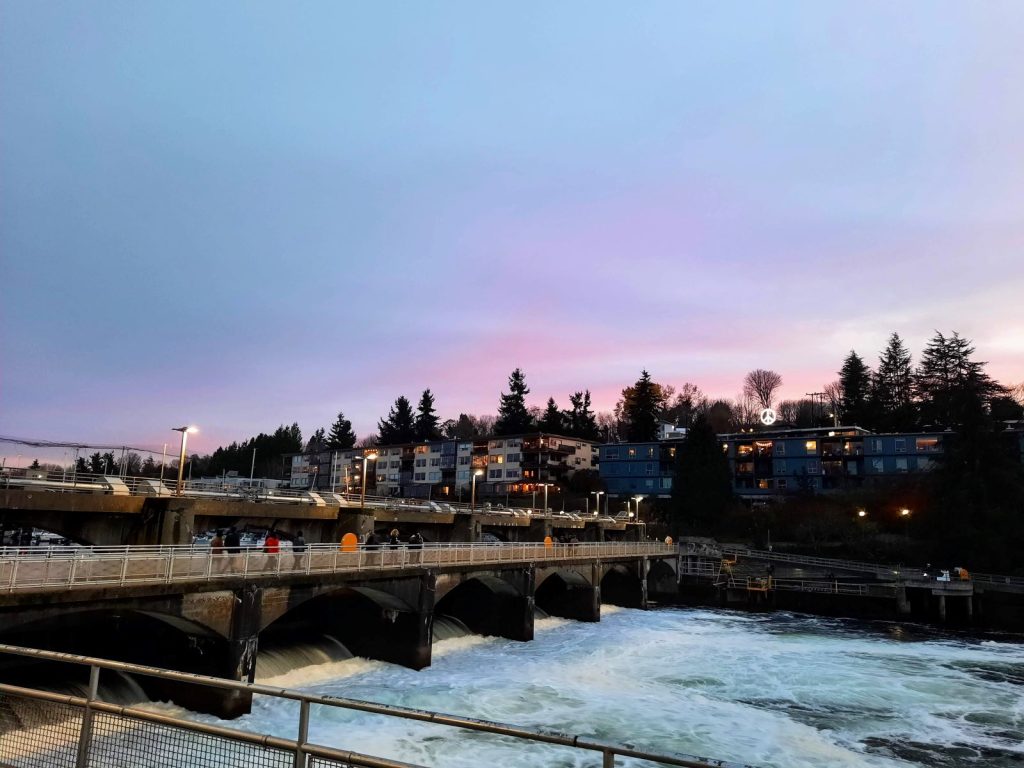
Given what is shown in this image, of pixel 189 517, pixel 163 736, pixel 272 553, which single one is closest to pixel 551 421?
pixel 189 517

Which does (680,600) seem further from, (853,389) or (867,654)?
(853,389)

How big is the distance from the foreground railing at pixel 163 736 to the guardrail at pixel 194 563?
10.1 meters

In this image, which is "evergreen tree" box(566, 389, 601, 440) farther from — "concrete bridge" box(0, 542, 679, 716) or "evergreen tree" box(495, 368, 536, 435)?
"concrete bridge" box(0, 542, 679, 716)

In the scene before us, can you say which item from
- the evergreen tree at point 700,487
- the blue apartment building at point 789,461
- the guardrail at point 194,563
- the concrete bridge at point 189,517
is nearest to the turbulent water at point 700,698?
the guardrail at point 194,563

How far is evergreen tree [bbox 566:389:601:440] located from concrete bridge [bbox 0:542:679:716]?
313ft

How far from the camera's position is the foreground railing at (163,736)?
17.2 ft

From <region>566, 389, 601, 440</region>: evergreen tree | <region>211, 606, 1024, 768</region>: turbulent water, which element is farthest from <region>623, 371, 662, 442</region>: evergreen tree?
<region>211, 606, 1024, 768</region>: turbulent water

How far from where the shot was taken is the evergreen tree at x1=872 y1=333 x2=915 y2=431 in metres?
104

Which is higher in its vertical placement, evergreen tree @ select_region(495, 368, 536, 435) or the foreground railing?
evergreen tree @ select_region(495, 368, 536, 435)

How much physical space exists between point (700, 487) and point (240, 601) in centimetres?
7711

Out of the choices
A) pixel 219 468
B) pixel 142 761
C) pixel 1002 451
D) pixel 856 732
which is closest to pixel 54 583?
pixel 142 761

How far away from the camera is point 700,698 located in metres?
28.1

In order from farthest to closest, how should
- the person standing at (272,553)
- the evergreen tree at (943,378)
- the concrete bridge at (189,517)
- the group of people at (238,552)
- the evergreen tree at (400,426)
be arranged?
the evergreen tree at (400,426)
the evergreen tree at (943,378)
the concrete bridge at (189,517)
the person standing at (272,553)
the group of people at (238,552)

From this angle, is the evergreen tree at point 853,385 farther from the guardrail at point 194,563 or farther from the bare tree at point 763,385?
the guardrail at point 194,563
